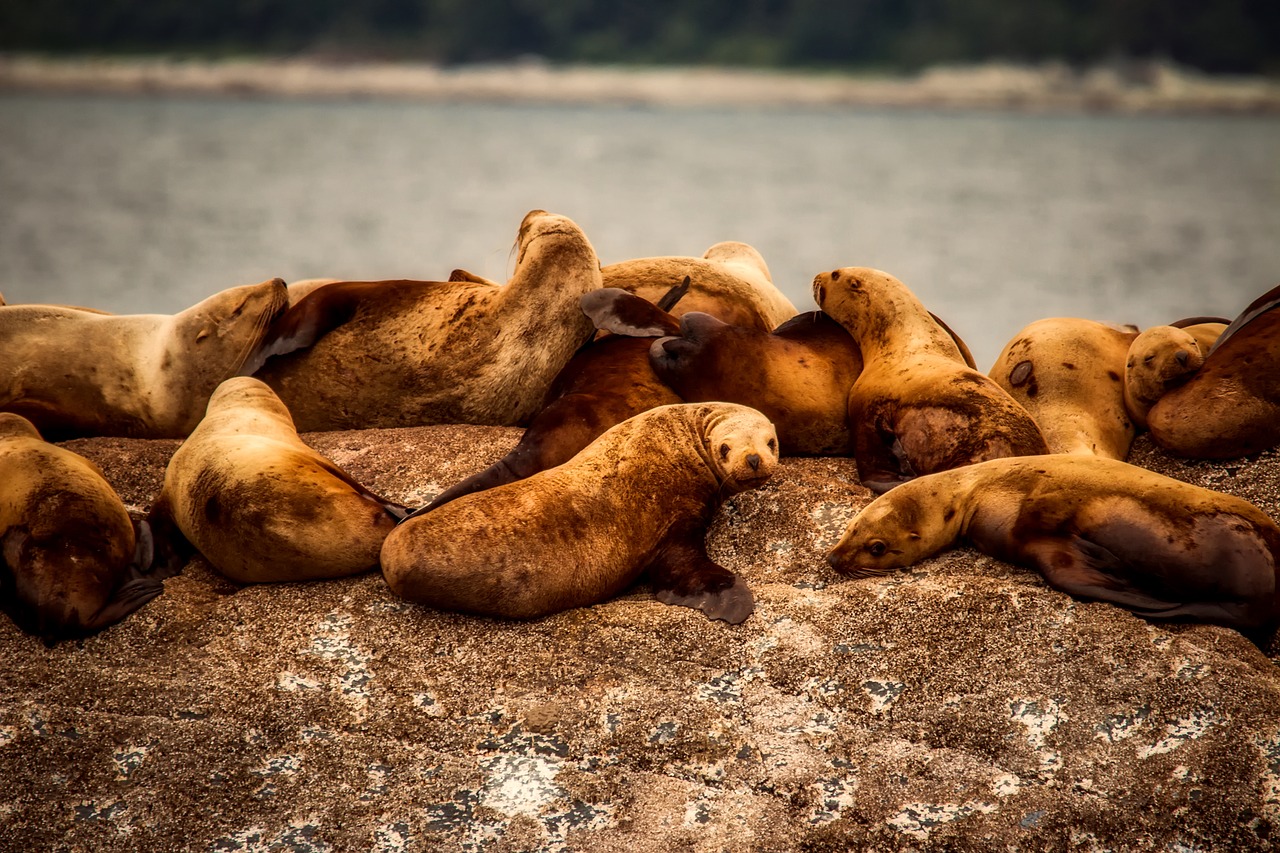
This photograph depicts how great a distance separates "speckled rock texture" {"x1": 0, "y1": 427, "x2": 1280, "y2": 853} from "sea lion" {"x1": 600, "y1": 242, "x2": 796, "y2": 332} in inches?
87.7

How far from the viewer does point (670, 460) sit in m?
4.57

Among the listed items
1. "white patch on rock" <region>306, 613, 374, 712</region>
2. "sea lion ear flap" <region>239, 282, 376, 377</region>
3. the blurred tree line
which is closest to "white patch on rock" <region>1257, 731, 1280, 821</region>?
"white patch on rock" <region>306, 613, 374, 712</region>

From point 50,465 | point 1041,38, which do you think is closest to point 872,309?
point 50,465

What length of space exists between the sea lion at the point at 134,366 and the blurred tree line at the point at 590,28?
53.1 m

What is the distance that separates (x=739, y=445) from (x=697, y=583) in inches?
23.6

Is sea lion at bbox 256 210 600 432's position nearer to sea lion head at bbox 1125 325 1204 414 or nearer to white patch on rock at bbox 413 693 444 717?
white patch on rock at bbox 413 693 444 717

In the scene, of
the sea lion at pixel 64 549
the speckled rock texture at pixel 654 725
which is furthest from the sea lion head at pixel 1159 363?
the sea lion at pixel 64 549

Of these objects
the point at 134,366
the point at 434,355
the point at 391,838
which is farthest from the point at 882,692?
the point at 134,366

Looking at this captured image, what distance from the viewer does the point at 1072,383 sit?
535 centimetres

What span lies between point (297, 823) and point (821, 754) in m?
1.40

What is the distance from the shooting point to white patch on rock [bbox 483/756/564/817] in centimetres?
323

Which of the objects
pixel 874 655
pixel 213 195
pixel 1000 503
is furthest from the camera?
pixel 213 195

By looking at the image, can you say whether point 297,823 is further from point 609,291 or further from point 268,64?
point 268,64

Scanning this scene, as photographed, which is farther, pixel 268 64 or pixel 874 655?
pixel 268 64
